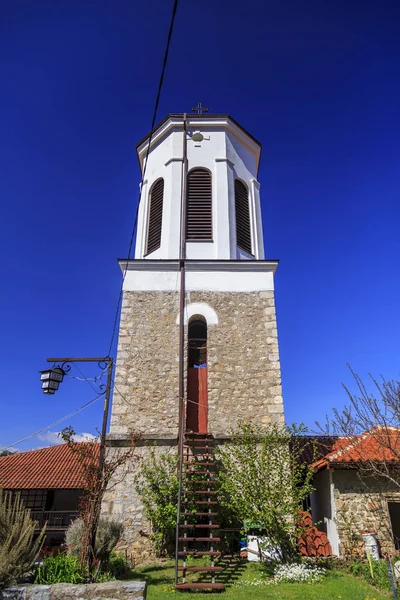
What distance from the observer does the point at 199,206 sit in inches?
527

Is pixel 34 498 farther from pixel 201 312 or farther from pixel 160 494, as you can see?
pixel 201 312

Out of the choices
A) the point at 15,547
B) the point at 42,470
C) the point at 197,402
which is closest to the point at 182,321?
the point at 197,402

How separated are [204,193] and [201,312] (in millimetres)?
4361

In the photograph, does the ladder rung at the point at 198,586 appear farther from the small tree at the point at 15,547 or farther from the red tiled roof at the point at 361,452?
the red tiled roof at the point at 361,452

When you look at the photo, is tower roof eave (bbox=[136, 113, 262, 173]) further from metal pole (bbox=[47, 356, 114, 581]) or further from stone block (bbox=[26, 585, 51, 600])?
stone block (bbox=[26, 585, 51, 600])

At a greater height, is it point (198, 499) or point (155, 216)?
point (155, 216)

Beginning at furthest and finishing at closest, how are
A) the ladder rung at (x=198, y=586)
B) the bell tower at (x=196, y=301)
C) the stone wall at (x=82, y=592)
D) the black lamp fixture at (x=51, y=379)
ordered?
the bell tower at (x=196, y=301), the black lamp fixture at (x=51, y=379), the ladder rung at (x=198, y=586), the stone wall at (x=82, y=592)

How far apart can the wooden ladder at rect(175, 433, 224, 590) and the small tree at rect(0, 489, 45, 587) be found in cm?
297

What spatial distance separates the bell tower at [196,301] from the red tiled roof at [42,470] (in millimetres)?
6227

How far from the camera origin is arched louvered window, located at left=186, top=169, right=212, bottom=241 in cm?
1299

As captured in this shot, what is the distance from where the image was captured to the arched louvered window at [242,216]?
44.2 feet

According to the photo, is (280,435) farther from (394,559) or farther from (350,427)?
(394,559)

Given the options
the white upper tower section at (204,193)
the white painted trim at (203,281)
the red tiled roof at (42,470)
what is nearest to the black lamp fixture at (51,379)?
the white painted trim at (203,281)

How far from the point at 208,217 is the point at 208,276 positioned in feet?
7.25
